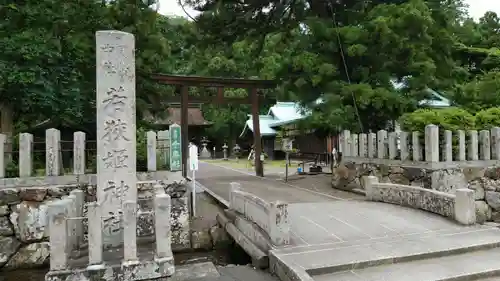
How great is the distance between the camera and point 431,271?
15.6 ft

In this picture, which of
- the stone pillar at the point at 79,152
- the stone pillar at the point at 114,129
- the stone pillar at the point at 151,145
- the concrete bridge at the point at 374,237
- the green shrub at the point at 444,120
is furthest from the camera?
the green shrub at the point at 444,120

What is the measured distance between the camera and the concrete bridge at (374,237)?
4777mm

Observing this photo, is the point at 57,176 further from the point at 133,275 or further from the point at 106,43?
the point at 133,275

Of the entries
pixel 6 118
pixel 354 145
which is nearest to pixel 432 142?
pixel 354 145

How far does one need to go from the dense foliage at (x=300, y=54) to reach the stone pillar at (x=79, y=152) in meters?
1.97

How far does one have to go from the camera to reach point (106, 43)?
515cm

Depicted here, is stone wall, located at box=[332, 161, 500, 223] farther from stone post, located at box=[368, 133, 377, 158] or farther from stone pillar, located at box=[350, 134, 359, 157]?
stone pillar, located at box=[350, 134, 359, 157]

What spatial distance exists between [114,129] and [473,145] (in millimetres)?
8674

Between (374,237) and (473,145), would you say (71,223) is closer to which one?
(374,237)

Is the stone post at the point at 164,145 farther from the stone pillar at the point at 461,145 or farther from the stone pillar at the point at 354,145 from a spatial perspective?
the stone pillar at the point at 461,145

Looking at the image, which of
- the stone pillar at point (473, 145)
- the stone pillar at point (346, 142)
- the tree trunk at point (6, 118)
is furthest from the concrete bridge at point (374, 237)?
the tree trunk at point (6, 118)

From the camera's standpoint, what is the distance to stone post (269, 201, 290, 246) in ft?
18.5

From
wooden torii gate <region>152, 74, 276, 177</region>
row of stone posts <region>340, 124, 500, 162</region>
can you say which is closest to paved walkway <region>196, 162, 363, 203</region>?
row of stone posts <region>340, 124, 500, 162</region>

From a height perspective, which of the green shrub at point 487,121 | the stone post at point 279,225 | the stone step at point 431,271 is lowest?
the stone step at point 431,271
